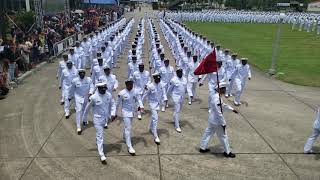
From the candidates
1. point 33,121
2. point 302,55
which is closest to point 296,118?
point 33,121

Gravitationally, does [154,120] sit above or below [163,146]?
above

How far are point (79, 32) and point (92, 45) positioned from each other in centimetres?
1336

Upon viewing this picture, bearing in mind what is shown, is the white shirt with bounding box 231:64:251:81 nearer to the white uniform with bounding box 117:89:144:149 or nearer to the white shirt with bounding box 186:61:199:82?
the white shirt with bounding box 186:61:199:82

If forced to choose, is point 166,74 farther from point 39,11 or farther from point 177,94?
point 39,11

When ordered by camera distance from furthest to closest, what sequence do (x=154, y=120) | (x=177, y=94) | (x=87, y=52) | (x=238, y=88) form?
(x=87, y=52)
(x=238, y=88)
(x=177, y=94)
(x=154, y=120)

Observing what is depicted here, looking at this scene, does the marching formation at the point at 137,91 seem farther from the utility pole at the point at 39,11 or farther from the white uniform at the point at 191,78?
the utility pole at the point at 39,11

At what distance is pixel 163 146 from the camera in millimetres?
10805

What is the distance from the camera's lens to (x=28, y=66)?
67.7 feet

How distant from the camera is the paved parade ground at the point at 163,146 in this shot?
927cm

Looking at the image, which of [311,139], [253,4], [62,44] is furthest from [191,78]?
[253,4]

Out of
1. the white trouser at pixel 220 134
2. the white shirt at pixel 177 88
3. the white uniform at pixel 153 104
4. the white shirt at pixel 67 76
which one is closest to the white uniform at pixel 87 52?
the white shirt at pixel 67 76

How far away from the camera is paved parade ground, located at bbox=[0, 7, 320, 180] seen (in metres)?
9.27

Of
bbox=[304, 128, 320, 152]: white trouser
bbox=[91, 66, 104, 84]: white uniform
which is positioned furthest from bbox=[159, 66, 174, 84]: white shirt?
bbox=[304, 128, 320, 152]: white trouser

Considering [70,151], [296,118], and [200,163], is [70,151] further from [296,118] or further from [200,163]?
[296,118]
